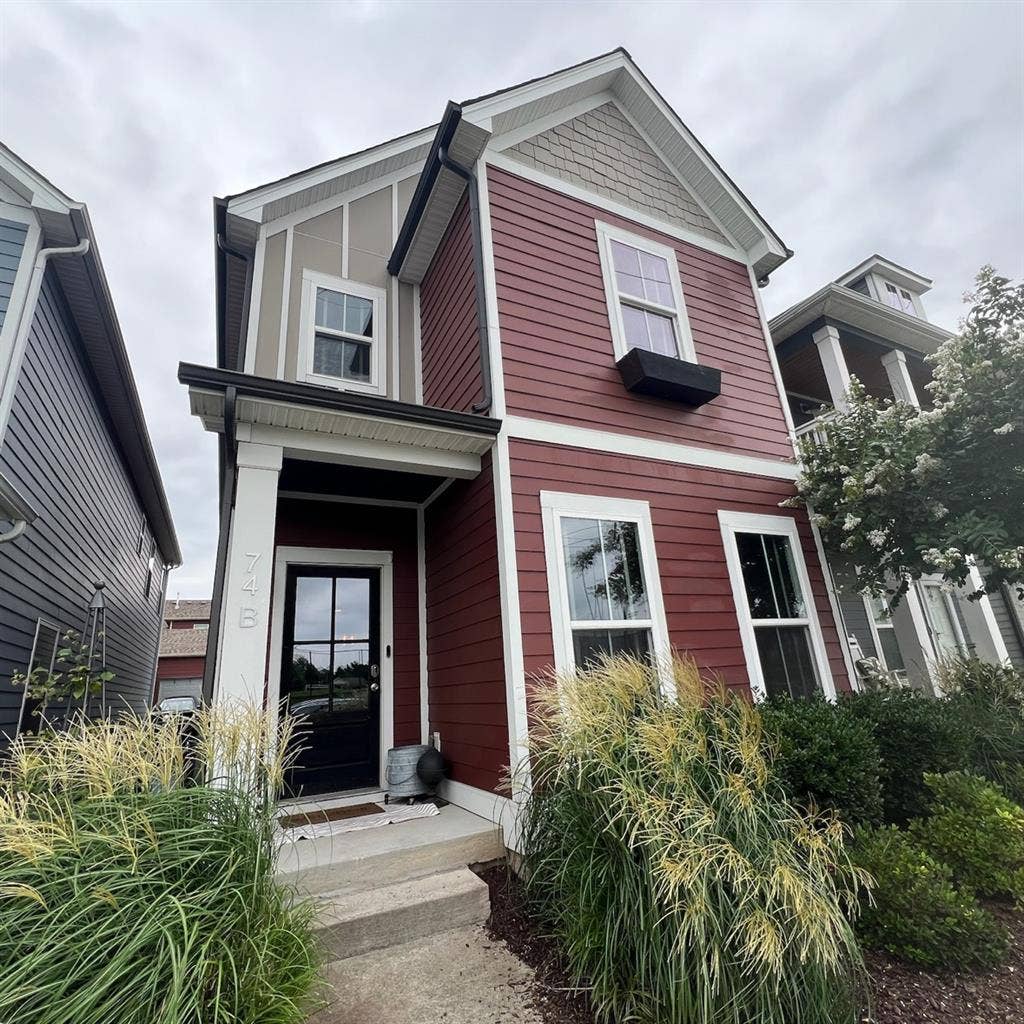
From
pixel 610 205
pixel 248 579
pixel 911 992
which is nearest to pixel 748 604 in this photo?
pixel 911 992

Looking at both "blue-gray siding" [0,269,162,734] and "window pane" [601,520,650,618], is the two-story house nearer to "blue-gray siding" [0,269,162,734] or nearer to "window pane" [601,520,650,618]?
"window pane" [601,520,650,618]

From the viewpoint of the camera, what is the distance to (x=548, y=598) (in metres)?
3.84

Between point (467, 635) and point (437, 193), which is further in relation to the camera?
point (437, 193)

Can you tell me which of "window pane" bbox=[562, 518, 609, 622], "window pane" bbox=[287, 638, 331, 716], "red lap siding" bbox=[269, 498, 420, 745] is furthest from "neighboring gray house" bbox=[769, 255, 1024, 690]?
"window pane" bbox=[287, 638, 331, 716]

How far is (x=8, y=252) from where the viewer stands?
4492mm

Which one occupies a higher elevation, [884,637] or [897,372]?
[897,372]

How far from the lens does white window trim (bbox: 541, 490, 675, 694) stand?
12.5 feet

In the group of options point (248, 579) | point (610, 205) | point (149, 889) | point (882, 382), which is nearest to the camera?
point (149, 889)

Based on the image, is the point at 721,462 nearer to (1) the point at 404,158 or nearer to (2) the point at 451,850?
(2) the point at 451,850

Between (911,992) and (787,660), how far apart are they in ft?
9.12

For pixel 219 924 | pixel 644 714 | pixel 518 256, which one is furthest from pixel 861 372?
pixel 219 924

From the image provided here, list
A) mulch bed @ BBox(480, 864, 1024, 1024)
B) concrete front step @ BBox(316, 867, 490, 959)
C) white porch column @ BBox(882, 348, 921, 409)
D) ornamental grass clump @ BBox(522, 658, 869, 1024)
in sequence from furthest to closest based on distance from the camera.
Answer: white porch column @ BBox(882, 348, 921, 409)
concrete front step @ BBox(316, 867, 490, 959)
mulch bed @ BBox(480, 864, 1024, 1024)
ornamental grass clump @ BBox(522, 658, 869, 1024)

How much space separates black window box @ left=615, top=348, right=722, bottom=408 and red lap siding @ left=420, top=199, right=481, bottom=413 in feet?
4.50

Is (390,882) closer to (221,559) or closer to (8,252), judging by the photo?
(221,559)
